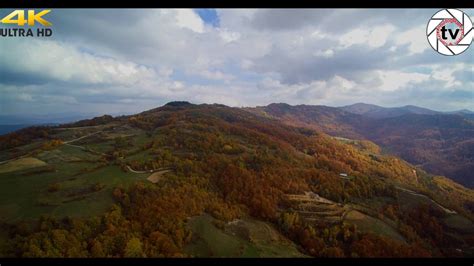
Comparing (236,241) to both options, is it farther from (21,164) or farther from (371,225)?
(21,164)

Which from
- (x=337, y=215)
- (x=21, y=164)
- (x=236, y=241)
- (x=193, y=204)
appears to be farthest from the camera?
(x=337, y=215)

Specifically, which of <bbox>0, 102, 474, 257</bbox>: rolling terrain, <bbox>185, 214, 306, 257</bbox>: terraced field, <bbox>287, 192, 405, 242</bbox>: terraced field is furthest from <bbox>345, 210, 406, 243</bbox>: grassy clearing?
<bbox>185, 214, 306, 257</bbox>: terraced field

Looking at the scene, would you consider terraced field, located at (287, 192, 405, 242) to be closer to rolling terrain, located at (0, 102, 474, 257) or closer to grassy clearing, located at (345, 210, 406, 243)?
grassy clearing, located at (345, 210, 406, 243)

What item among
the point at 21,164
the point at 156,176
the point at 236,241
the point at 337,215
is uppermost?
the point at 21,164

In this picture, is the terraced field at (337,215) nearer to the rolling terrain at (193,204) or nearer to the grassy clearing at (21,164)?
the rolling terrain at (193,204)

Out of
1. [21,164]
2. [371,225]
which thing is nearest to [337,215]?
[371,225]
